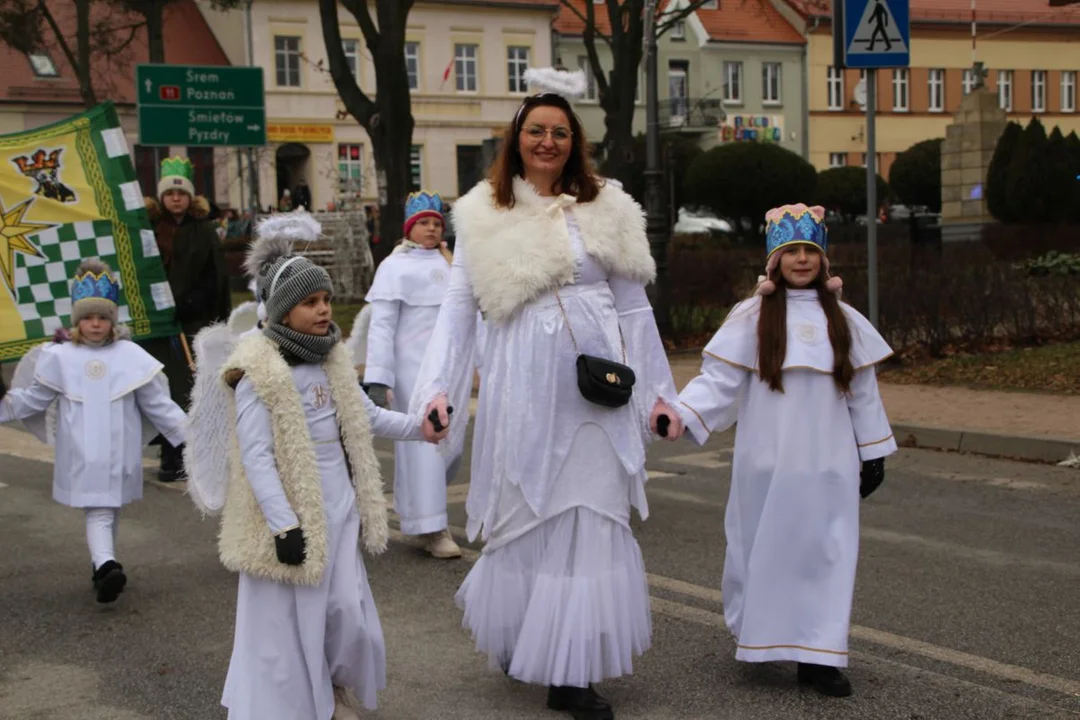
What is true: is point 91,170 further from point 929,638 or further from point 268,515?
point 929,638

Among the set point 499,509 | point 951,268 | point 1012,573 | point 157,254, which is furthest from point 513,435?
point 951,268

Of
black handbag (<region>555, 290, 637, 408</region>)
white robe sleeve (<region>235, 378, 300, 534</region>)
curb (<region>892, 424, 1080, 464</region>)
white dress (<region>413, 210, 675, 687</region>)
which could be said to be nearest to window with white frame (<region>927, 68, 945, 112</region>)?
curb (<region>892, 424, 1080, 464</region>)

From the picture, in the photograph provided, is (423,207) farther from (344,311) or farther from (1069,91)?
(1069,91)

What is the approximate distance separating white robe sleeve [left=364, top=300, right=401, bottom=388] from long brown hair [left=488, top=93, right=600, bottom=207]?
2555 millimetres

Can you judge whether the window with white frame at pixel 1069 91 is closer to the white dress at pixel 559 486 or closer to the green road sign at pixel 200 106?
the green road sign at pixel 200 106

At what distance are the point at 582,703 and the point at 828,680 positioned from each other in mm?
900

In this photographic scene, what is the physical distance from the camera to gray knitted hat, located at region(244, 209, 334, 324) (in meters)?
4.59

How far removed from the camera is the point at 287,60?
53.2 metres

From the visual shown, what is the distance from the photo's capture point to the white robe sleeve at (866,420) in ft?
16.9

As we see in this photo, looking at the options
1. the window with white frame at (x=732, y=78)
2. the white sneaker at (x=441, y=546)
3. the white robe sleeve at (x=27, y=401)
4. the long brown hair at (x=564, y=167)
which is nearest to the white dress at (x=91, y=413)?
the white robe sleeve at (x=27, y=401)

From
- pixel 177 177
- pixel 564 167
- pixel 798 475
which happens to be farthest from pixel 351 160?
pixel 798 475

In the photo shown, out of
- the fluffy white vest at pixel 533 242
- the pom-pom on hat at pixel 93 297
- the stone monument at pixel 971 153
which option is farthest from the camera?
the stone monument at pixel 971 153

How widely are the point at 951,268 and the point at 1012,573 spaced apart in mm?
8834

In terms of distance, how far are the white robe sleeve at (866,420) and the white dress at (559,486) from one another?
0.69 m
